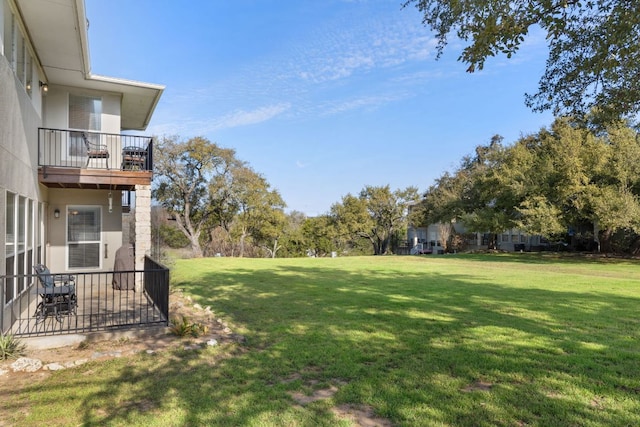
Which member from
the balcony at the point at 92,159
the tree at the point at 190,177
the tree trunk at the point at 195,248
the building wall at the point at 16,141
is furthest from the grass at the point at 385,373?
the tree trunk at the point at 195,248

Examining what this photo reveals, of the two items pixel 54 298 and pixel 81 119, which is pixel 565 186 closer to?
pixel 81 119

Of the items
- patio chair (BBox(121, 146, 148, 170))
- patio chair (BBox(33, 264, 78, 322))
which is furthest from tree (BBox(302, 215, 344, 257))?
patio chair (BBox(33, 264, 78, 322))

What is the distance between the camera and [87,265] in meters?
10.9

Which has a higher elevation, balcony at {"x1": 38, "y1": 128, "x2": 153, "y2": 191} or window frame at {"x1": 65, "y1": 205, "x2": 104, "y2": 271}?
balcony at {"x1": 38, "y1": 128, "x2": 153, "y2": 191}

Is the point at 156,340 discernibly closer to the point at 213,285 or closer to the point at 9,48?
the point at 9,48

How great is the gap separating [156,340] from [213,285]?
719 centimetres

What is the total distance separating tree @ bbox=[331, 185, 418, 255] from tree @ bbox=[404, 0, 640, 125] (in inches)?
1352

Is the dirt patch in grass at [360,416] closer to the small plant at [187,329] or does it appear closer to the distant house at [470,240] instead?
the small plant at [187,329]

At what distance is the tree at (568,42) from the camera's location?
4.38 m

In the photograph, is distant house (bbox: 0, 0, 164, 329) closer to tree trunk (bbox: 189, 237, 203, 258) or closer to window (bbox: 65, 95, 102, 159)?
window (bbox: 65, 95, 102, 159)

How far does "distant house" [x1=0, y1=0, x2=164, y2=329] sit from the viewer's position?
6379 millimetres

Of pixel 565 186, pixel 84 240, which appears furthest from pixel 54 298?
pixel 565 186

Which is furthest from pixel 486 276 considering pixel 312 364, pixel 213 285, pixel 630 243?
pixel 630 243

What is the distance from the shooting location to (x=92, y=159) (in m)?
10.6
